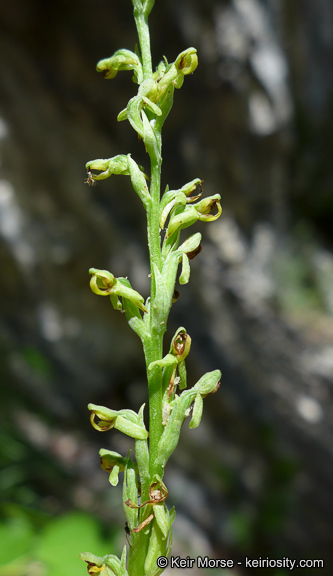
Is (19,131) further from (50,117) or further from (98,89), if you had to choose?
(98,89)

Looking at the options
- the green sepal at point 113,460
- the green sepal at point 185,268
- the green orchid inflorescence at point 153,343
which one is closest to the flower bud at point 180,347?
the green orchid inflorescence at point 153,343

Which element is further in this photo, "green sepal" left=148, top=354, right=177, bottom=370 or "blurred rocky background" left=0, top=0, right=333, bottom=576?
"blurred rocky background" left=0, top=0, right=333, bottom=576

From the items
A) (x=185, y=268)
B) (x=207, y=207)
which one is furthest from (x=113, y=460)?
(x=207, y=207)

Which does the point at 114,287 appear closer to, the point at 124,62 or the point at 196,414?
the point at 196,414

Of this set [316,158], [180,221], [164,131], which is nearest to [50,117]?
[164,131]

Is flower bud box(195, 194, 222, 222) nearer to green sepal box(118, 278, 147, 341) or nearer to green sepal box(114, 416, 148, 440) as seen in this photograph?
green sepal box(118, 278, 147, 341)

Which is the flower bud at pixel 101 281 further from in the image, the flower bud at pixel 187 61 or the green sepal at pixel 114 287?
the flower bud at pixel 187 61

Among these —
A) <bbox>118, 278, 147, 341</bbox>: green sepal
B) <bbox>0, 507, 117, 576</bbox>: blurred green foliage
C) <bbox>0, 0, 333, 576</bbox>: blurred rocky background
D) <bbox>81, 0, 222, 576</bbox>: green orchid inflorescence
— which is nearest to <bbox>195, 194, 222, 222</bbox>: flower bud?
<bbox>81, 0, 222, 576</bbox>: green orchid inflorescence
